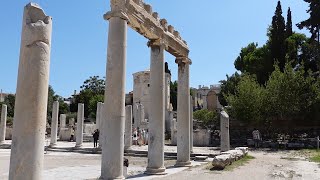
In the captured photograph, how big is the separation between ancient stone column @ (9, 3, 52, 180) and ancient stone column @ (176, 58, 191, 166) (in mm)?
9412

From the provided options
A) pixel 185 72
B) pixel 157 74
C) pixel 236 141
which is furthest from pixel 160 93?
pixel 236 141

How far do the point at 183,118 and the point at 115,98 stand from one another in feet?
19.0

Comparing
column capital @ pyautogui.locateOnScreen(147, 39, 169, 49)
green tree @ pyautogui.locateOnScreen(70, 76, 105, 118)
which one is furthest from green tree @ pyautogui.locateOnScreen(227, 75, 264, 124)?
green tree @ pyautogui.locateOnScreen(70, 76, 105, 118)

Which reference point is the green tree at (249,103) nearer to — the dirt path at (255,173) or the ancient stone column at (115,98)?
the dirt path at (255,173)

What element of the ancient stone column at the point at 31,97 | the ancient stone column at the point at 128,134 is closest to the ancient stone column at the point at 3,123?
the ancient stone column at the point at 128,134

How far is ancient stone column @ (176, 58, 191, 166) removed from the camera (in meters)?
14.5

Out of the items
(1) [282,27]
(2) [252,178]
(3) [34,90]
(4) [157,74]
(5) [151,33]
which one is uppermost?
(1) [282,27]

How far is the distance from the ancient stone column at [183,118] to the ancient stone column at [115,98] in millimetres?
5450

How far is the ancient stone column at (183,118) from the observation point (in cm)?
1453

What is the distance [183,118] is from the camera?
1468 centimetres

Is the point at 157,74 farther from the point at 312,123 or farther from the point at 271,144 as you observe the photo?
the point at 312,123

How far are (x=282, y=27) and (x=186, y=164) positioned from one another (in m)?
26.4

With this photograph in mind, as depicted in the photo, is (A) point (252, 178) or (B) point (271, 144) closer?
(A) point (252, 178)

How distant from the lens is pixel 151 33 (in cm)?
1240
